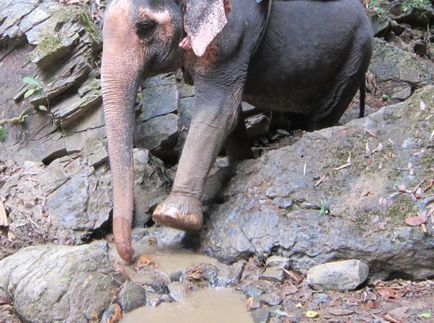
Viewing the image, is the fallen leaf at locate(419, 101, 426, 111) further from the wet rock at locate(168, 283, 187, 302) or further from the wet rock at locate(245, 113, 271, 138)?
the wet rock at locate(245, 113, 271, 138)

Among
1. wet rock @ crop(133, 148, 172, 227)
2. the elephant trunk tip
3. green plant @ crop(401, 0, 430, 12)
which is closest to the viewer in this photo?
the elephant trunk tip

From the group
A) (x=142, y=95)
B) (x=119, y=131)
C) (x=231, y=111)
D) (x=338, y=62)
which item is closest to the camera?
(x=119, y=131)

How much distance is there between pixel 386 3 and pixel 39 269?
6.22 metres

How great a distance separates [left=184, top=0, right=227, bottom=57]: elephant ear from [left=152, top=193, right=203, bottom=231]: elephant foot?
0.94 metres

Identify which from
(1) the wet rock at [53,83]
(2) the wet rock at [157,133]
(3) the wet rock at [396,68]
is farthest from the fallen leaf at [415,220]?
(3) the wet rock at [396,68]

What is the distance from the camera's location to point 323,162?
4.09 meters

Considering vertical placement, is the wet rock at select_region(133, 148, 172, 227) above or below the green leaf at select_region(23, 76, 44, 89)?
below

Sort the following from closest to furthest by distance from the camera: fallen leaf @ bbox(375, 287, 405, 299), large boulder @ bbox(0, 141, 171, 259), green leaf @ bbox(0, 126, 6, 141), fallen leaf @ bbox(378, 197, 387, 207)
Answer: fallen leaf @ bbox(375, 287, 405, 299)
fallen leaf @ bbox(378, 197, 387, 207)
large boulder @ bbox(0, 141, 171, 259)
green leaf @ bbox(0, 126, 6, 141)

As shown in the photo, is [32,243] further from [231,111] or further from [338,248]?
[338,248]

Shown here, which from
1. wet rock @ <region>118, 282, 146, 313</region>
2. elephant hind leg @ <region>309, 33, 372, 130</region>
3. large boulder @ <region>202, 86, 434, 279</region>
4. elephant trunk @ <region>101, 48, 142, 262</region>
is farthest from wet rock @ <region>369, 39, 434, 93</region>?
wet rock @ <region>118, 282, 146, 313</region>

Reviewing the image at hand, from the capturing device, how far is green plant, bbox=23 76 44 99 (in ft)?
17.0

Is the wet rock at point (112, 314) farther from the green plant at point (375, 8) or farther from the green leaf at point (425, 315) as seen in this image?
the green plant at point (375, 8)

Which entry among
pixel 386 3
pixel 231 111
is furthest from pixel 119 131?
pixel 386 3

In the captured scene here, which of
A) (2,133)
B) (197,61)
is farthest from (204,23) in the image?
(2,133)
